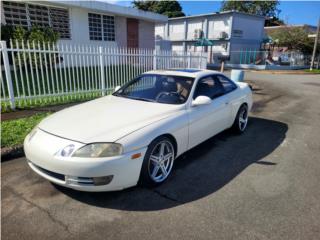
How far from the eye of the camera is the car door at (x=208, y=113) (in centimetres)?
387

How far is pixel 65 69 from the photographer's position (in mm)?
7375

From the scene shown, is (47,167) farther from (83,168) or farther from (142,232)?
(142,232)

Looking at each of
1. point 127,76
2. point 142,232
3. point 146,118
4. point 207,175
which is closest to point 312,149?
point 207,175

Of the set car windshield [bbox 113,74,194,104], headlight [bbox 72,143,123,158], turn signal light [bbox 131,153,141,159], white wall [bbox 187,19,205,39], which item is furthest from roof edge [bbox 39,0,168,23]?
white wall [bbox 187,19,205,39]

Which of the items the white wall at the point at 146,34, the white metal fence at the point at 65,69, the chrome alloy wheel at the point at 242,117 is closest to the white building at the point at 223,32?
the white wall at the point at 146,34

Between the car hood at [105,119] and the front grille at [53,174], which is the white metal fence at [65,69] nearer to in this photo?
the car hood at [105,119]

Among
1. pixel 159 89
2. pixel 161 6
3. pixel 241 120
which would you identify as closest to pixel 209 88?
pixel 159 89

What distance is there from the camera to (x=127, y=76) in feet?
30.6

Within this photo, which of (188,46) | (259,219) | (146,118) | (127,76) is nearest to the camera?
(259,219)

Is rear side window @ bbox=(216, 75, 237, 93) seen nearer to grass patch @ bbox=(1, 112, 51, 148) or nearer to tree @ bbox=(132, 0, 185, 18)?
grass patch @ bbox=(1, 112, 51, 148)

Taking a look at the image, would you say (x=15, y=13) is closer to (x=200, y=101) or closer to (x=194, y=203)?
(x=200, y=101)

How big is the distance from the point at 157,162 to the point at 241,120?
2.83m

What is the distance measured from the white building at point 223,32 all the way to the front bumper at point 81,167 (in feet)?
84.8

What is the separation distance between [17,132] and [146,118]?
2945 millimetres
